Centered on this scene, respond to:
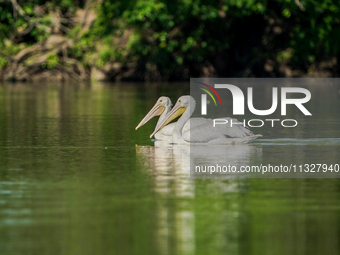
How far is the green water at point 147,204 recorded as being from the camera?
18.4 feet

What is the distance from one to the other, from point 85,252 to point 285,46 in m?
36.7

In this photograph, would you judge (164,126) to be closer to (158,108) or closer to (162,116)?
(162,116)

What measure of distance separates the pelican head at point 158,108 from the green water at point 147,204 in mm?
735

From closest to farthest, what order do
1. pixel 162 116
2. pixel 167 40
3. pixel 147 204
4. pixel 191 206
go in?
1. pixel 191 206
2. pixel 147 204
3. pixel 162 116
4. pixel 167 40

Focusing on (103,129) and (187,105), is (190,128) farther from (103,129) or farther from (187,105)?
(103,129)

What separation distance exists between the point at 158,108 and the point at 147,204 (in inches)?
253

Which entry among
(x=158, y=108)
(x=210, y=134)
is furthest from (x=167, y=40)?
(x=210, y=134)

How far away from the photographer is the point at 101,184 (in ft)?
26.7

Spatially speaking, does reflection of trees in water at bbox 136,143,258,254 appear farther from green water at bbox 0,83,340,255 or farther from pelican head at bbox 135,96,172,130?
pelican head at bbox 135,96,172,130

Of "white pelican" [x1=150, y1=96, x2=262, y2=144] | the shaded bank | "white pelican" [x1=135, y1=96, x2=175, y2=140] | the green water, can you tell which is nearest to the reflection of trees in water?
the green water

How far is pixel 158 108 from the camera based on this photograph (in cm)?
1338

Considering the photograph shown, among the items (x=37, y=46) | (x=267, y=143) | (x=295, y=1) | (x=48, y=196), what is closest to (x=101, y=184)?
(x=48, y=196)

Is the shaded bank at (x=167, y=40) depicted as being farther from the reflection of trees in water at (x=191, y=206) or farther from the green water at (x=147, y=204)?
the reflection of trees in water at (x=191, y=206)

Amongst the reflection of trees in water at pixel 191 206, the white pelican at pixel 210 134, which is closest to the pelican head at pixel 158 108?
the white pelican at pixel 210 134
